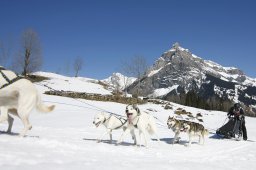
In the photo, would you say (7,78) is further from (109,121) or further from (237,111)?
(237,111)

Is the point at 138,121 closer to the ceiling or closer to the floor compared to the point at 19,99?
closer to the floor

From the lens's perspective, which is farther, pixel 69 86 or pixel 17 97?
pixel 69 86

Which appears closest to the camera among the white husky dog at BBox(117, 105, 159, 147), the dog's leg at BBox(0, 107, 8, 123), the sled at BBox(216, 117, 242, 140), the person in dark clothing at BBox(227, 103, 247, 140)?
the dog's leg at BBox(0, 107, 8, 123)

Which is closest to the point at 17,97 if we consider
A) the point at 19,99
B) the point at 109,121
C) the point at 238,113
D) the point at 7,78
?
the point at 19,99

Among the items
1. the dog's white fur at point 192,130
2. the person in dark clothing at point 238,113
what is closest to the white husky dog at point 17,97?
the dog's white fur at point 192,130

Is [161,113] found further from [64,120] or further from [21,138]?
[21,138]

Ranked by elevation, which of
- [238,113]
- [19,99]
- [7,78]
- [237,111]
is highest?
[237,111]

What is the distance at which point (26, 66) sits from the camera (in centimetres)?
5053

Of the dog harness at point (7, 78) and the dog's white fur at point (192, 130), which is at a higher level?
the dog harness at point (7, 78)

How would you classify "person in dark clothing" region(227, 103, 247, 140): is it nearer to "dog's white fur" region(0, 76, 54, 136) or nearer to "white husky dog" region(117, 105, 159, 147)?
"white husky dog" region(117, 105, 159, 147)

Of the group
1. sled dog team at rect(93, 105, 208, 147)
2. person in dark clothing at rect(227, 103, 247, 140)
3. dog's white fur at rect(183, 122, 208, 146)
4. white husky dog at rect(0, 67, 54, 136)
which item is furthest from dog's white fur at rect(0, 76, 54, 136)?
person in dark clothing at rect(227, 103, 247, 140)

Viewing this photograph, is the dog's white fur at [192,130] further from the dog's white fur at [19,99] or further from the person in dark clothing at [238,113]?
the dog's white fur at [19,99]

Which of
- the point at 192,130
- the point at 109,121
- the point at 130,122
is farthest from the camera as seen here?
the point at 192,130

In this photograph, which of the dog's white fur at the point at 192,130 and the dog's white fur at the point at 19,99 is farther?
the dog's white fur at the point at 192,130
